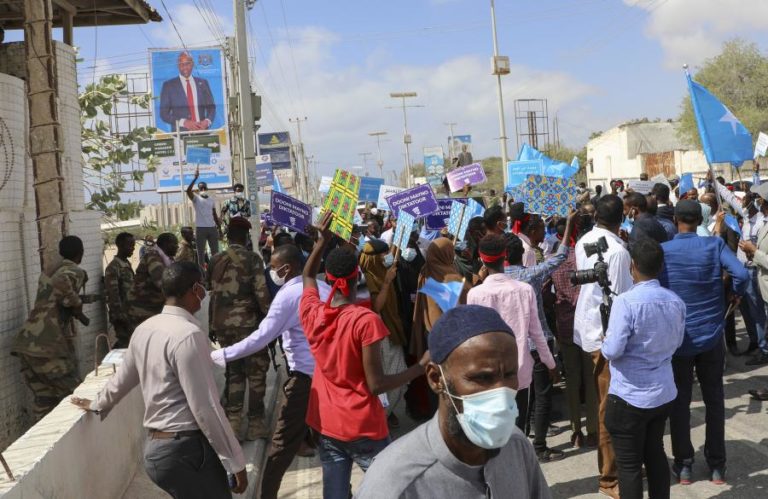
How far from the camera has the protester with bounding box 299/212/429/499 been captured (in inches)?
153

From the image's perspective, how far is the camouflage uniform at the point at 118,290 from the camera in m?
8.39

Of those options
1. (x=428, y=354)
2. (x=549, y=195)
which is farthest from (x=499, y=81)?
(x=428, y=354)

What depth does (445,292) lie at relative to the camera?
19.1 ft

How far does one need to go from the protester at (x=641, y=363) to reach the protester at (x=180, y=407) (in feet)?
7.35

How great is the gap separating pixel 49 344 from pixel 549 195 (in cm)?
557

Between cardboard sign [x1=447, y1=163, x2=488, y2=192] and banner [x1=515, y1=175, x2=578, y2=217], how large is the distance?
4.51 meters

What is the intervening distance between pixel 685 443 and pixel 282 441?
2.86 meters

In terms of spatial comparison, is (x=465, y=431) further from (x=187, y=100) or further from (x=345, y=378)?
(x=187, y=100)

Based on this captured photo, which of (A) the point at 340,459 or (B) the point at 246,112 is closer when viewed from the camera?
(A) the point at 340,459

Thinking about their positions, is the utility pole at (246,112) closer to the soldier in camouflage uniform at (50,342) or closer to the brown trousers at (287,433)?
the soldier in camouflage uniform at (50,342)

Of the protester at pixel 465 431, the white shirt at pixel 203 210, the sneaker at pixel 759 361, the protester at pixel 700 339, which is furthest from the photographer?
the white shirt at pixel 203 210

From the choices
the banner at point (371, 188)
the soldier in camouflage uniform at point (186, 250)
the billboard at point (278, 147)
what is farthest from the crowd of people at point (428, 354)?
the billboard at point (278, 147)

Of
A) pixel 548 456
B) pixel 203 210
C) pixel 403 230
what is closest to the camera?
pixel 548 456

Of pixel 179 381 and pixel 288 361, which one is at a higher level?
pixel 179 381
